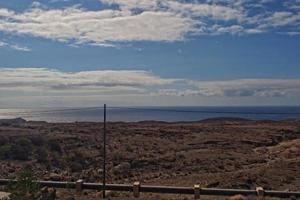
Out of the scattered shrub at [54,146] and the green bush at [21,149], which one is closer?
the green bush at [21,149]

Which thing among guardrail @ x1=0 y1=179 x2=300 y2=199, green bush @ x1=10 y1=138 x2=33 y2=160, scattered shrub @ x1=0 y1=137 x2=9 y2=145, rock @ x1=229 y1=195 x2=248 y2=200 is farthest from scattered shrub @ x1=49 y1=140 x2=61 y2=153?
rock @ x1=229 y1=195 x2=248 y2=200

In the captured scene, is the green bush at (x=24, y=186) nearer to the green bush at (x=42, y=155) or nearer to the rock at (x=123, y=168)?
the rock at (x=123, y=168)

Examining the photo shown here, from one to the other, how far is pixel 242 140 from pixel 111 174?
98.4 feet

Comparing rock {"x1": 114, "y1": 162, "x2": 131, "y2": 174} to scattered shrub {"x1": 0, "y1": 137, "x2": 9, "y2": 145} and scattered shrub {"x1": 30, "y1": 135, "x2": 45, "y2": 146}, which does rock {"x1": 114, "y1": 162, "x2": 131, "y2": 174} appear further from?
scattered shrub {"x1": 0, "y1": 137, "x2": 9, "y2": 145}

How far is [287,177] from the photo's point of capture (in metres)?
32.5

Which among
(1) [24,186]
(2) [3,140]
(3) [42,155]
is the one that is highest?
(1) [24,186]

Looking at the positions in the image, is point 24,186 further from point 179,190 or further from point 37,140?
point 37,140

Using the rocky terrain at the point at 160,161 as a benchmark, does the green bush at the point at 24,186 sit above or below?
above

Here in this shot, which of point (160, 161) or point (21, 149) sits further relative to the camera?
point (21, 149)

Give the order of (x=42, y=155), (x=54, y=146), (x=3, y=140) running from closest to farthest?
(x=42, y=155)
(x=54, y=146)
(x=3, y=140)

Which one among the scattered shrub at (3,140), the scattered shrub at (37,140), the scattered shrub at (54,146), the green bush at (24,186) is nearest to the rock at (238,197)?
the green bush at (24,186)

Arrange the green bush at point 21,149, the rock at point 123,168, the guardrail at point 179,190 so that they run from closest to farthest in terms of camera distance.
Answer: the guardrail at point 179,190, the rock at point 123,168, the green bush at point 21,149

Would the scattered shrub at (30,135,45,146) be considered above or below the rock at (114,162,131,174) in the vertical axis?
above

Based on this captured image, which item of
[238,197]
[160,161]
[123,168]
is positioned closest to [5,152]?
[123,168]
